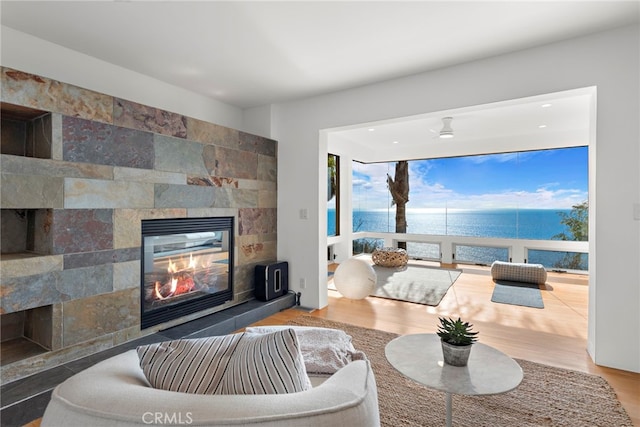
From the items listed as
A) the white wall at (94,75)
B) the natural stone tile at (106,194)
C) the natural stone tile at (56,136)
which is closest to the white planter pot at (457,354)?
the natural stone tile at (106,194)

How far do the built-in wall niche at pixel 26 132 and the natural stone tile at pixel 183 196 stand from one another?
0.80 metres

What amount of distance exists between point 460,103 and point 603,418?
99.2 inches

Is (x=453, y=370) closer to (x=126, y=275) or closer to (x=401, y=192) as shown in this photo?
(x=126, y=275)

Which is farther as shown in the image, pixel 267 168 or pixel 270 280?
pixel 267 168

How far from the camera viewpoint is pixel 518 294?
444 cm

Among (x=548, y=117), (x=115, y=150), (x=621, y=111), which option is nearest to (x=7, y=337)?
(x=115, y=150)

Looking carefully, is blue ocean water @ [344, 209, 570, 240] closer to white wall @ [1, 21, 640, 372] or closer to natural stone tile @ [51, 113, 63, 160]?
white wall @ [1, 21, 640, 372]

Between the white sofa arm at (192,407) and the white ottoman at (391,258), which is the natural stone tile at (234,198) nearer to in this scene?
the white sofa arm at (192,407)

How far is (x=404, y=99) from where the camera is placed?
127 inches

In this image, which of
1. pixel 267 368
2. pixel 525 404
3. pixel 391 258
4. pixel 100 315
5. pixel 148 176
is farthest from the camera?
pixel 391 258

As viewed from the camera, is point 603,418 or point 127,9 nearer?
point 603,418

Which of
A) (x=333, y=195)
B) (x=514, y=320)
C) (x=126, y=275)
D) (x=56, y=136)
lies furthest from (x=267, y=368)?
(x=333, y=195)

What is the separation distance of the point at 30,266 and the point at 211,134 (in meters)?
1.85

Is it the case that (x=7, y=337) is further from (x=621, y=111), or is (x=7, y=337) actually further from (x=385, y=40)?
(x=621, y=111)
